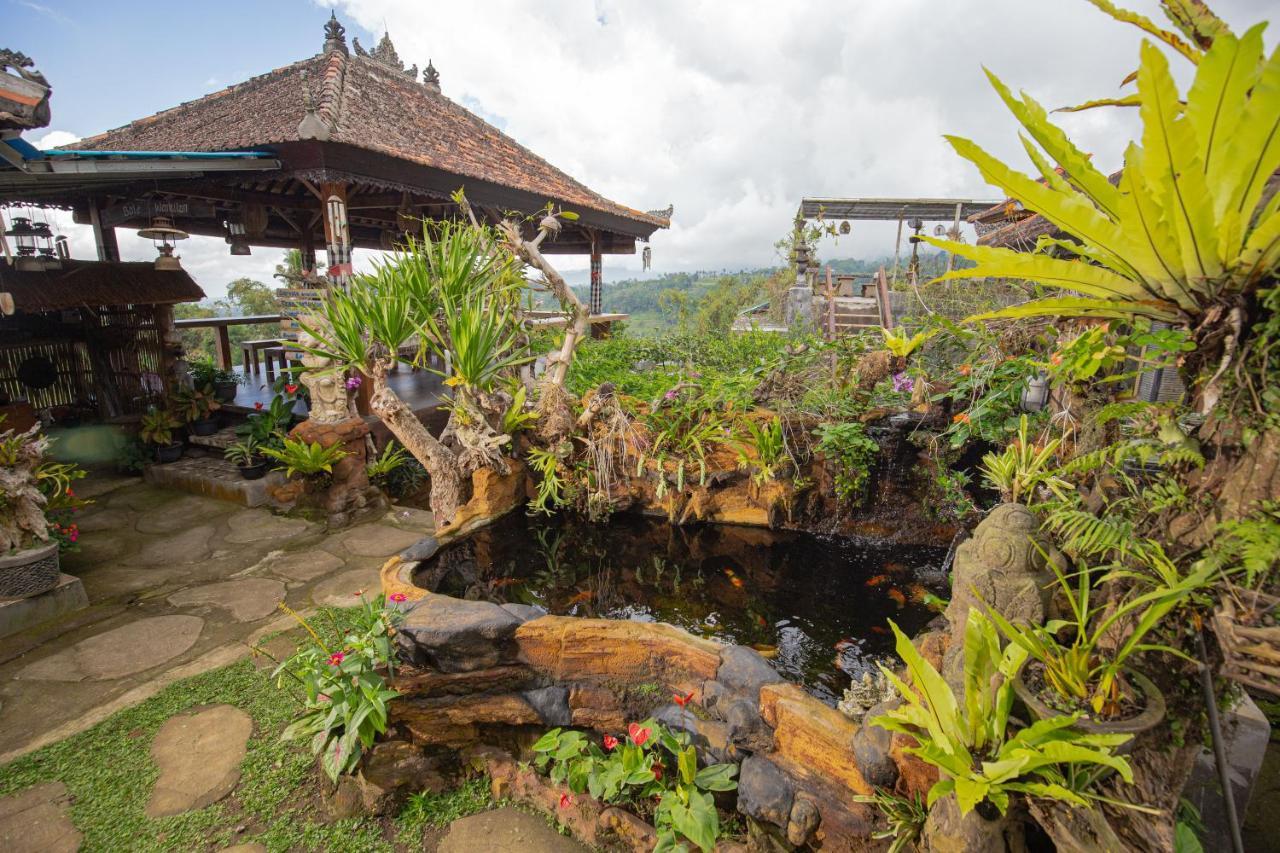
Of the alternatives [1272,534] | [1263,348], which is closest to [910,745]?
[1272,534]

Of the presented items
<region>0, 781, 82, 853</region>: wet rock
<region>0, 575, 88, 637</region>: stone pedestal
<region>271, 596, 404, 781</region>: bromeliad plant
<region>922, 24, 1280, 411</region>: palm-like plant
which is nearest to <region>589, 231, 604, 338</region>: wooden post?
<region>0, 575, 88, 637</region>: stone pedestal

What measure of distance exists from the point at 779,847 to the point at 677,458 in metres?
2.99

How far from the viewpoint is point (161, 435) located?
258 inches

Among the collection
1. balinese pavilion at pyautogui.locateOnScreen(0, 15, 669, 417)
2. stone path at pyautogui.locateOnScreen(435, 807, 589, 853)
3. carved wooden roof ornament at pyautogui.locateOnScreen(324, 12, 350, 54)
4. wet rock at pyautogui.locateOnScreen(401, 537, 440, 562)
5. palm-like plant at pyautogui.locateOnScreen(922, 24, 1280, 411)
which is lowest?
stone path at pyautogui.locateOnScreen(435, 807, 589, 853)

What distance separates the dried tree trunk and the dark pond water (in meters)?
0.44

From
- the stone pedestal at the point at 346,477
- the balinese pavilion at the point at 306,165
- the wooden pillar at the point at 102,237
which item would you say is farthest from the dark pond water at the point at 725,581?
the wooden pillar at the point at 102,237

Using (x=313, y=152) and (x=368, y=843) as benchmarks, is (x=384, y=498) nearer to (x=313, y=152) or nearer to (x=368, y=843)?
(x=313, y=152)

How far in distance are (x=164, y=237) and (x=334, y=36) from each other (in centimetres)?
361

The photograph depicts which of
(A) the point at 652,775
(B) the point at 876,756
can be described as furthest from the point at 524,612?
(B) the point at 876,756

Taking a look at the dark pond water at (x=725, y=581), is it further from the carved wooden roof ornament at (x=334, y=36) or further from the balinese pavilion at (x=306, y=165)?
the carved wooden roof ornament at (x=334, y=36)

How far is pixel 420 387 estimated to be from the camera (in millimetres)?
9609

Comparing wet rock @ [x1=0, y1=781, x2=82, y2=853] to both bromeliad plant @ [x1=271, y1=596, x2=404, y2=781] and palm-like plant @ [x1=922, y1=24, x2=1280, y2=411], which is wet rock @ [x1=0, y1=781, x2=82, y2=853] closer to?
bromeliad plant @ [x1=271, y1=596, x2=404, y2=781]

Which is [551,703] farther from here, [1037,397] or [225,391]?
[225,391]

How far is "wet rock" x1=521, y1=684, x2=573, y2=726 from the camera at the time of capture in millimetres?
2883
